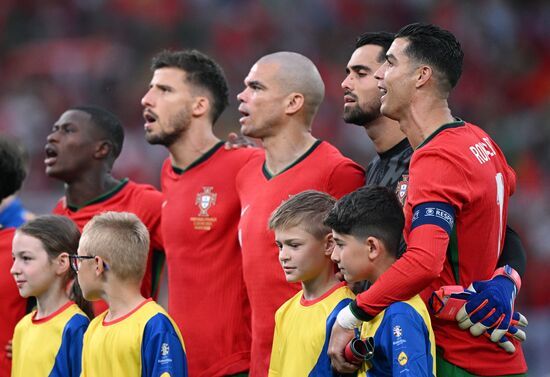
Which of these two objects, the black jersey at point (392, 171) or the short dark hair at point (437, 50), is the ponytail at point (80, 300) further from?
the short dark hair at point (437, 50)

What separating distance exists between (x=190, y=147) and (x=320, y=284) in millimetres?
1587

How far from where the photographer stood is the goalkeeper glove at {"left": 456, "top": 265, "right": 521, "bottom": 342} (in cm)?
487

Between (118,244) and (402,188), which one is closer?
(402,188)

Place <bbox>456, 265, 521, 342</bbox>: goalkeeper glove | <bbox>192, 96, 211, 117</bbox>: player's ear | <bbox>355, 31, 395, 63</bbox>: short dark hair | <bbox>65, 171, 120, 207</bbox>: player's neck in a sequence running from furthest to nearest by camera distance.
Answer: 1. <bbox>65, 171, 120, 207</bbox>: player's neck
2. <bbox>192, 96, 211, 117</bbox>: player's ear
3. <bbox>355, 31, 395, 63</bbox>: short dark hair
4. <bbox>456, 265, 521, 342</bbox>: goalkeeper glove

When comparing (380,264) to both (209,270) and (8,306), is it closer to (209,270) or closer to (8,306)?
(209,270)

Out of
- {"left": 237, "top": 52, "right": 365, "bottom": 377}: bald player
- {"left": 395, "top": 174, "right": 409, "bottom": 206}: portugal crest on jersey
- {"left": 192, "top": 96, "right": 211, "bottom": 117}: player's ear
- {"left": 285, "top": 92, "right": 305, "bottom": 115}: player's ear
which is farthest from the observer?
{"left": 192, "top": 96, "right": 211, "bottom": 117}: player's ear

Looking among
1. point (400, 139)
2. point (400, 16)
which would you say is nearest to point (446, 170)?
point (400, 139)

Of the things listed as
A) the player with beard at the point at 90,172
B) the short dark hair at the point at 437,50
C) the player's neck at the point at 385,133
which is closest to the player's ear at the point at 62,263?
the player with beard at the point at 90,172

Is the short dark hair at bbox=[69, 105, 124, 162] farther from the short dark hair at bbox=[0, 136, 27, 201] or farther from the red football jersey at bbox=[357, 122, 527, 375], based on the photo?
the red football jersey at bbox=[357, 122, 527, 375]

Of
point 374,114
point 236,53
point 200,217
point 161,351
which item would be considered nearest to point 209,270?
point 200,217

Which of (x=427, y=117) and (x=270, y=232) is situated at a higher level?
(x=427, y=117)

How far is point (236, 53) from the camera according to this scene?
621 inches

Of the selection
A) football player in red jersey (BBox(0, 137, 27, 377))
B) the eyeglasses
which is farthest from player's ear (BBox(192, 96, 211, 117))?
football player in red jersey (BBox(0, 137, 27, 377))

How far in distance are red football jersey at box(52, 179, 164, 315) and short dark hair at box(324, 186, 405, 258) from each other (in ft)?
6.39
